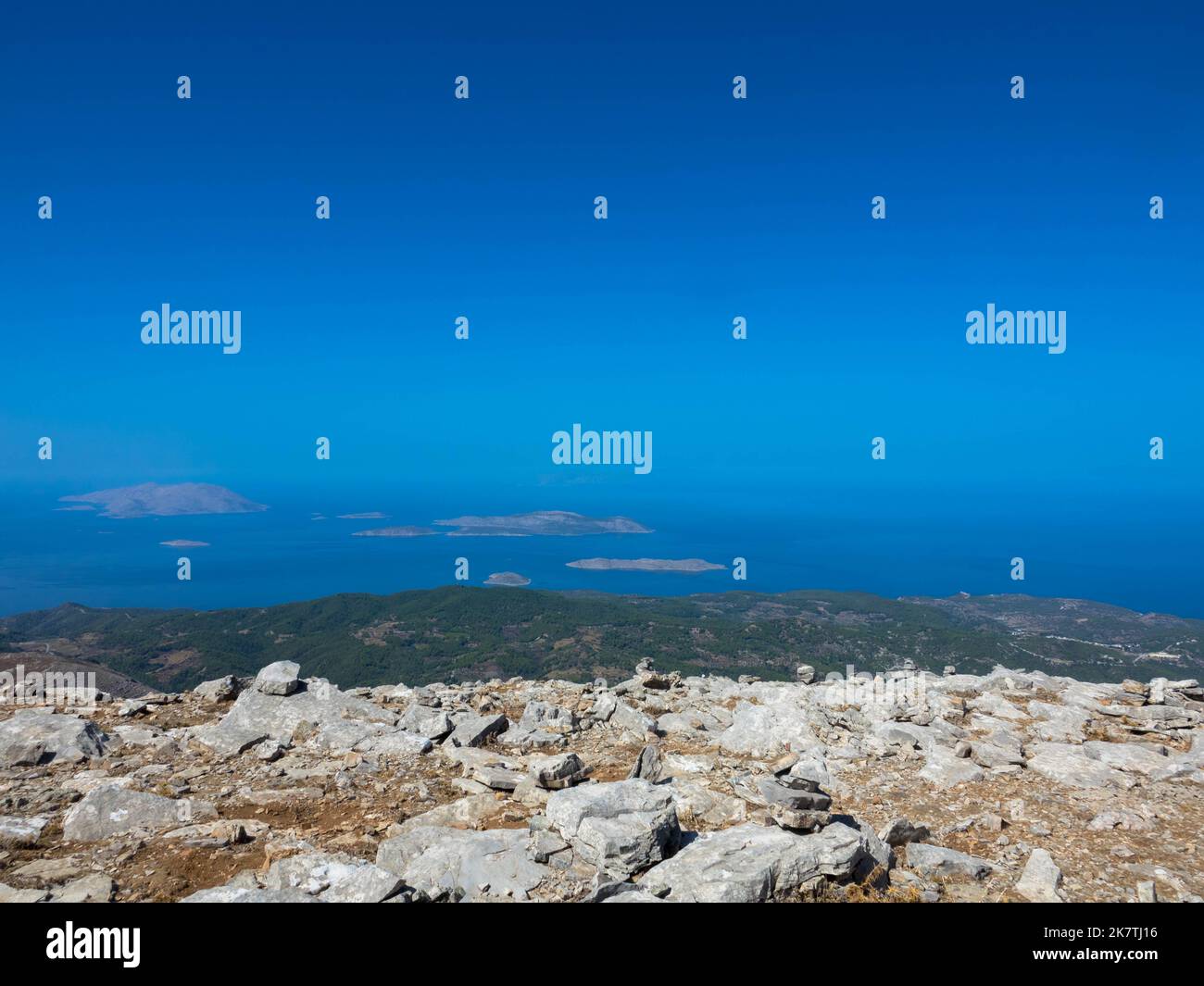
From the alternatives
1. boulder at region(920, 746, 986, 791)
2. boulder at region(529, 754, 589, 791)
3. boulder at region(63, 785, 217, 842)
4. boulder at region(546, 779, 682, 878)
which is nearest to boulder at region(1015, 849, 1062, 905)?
boulder at region(920, 746, 986, 791)

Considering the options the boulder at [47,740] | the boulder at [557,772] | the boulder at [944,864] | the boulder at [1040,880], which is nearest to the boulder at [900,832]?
the boulder at [944,864]

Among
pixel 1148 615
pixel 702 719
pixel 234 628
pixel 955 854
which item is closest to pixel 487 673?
pixel 234 628

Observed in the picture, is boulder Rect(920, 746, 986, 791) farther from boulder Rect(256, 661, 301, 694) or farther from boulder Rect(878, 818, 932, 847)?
boulder Rect(256, 661, 301, 694)

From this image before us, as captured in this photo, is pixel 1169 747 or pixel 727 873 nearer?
pixel 727 873

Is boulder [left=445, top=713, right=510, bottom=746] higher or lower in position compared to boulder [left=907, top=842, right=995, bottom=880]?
higher

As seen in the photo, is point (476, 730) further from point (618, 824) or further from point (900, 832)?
point (900, 832)

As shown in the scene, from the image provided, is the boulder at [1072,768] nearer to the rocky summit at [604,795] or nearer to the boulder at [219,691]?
the rocky summit at [604,795]

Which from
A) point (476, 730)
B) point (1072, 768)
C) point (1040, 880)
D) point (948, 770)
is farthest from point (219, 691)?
point (1072, 768)

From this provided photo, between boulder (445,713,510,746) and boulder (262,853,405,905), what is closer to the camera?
boulder (262,853,405,905)
